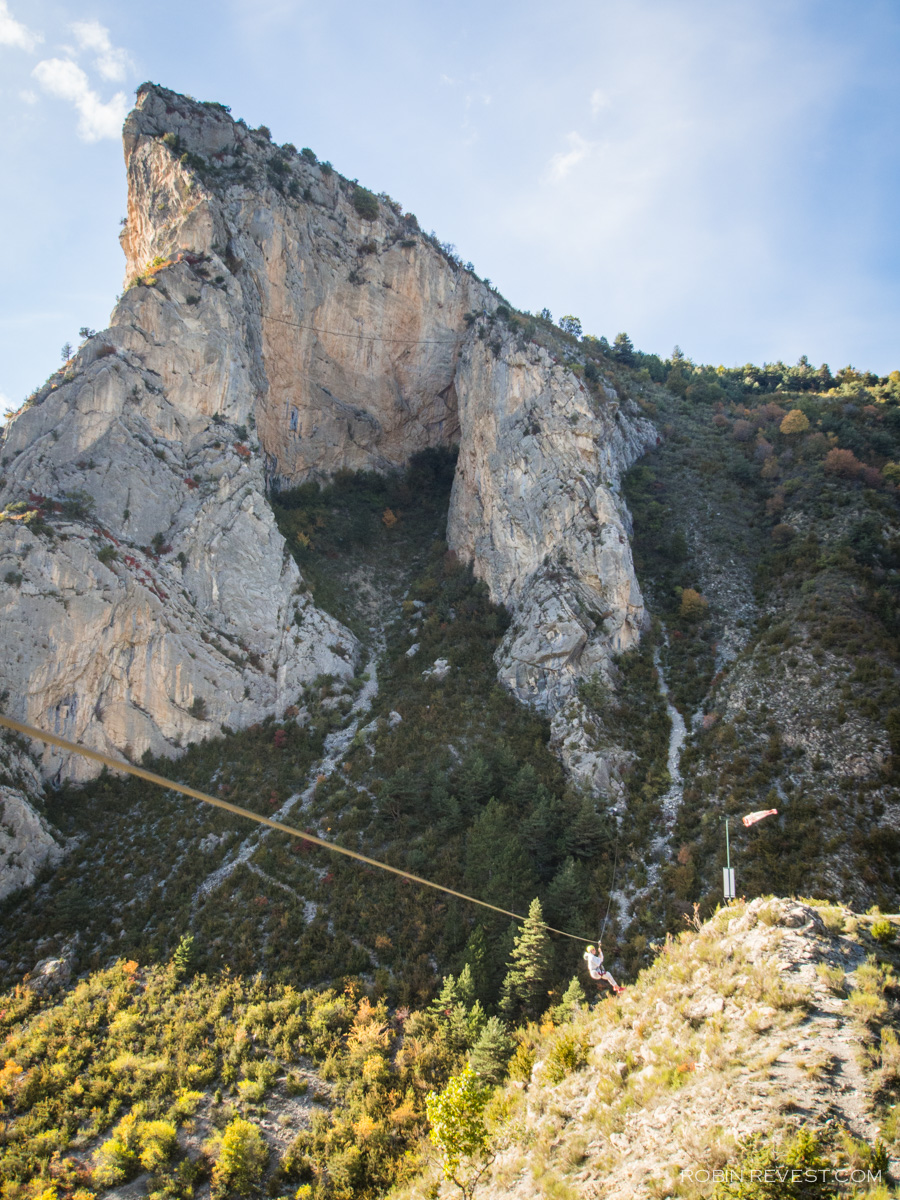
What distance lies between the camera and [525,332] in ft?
134

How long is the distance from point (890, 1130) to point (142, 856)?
24729 mm

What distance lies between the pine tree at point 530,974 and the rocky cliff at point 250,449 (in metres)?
8.39

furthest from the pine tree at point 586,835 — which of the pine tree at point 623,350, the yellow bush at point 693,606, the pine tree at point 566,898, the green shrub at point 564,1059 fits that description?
the pine tree at point 623,350

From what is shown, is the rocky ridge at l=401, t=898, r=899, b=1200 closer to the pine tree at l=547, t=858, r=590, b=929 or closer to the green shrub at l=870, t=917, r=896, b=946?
the green shrub at l=870, t=917, r=896, b=946

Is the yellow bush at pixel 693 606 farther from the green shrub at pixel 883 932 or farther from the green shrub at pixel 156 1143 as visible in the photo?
the green shrub at pixel 156 1143

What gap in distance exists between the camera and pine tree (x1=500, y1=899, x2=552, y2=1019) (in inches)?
628

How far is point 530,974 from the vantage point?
16.1 metres

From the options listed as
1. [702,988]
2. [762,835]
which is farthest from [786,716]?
[702,988]

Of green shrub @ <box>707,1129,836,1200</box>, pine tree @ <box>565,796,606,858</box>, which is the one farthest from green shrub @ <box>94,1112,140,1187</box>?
pine tree @ <box>565,796,606,858</box>

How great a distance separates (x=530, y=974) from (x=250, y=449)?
3213 centimetres

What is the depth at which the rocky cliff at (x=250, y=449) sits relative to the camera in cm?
2708

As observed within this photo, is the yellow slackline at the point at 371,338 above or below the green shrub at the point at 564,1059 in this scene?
above

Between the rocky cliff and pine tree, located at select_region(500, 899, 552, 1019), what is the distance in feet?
27.5

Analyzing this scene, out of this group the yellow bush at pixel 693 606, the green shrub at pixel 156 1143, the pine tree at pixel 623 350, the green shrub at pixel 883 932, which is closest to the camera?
the green shrub at pixel 883 932
